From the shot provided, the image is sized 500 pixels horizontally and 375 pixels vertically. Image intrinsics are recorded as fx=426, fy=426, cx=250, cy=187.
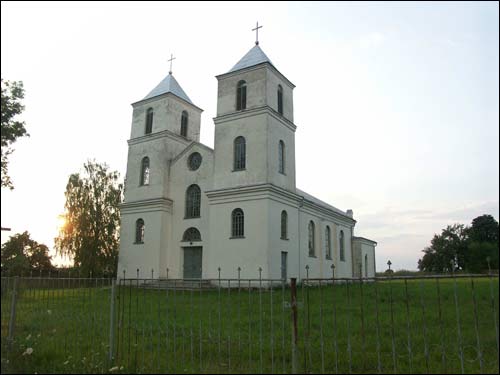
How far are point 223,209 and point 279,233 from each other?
11.2 ft

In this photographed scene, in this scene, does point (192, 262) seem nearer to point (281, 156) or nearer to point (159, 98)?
point (281, 156)

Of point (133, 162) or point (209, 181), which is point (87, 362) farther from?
point (133, 162)

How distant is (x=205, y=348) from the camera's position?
28.0 ft

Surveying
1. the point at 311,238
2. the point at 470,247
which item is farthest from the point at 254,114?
the point at 470,247

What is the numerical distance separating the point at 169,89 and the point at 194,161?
5704 millimetres

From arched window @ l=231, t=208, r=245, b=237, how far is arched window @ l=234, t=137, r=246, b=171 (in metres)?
2.51

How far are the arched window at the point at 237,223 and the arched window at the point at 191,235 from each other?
3.15m

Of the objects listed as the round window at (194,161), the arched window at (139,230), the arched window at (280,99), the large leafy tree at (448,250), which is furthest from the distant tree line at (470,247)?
the arched window at (139,230)

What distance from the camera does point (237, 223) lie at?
77.7 ft

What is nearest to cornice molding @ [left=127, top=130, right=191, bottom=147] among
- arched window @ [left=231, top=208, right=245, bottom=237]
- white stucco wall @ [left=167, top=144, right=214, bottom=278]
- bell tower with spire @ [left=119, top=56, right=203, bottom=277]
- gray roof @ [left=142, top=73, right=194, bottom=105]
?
bell tower with spire @ [left=119, top=56, right=203, bottom=277]

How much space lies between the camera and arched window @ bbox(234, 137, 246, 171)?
80.1 ft

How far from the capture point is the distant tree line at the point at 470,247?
4770 millimetres

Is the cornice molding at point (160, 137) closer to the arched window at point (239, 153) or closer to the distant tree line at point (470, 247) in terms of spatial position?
the arched window at point (239, 153)

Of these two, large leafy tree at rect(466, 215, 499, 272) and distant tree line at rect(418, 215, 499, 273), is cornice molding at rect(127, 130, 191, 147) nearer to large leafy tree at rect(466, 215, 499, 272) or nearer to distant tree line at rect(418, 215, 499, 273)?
distant tree line at rect(418, 215, 499, 273)
